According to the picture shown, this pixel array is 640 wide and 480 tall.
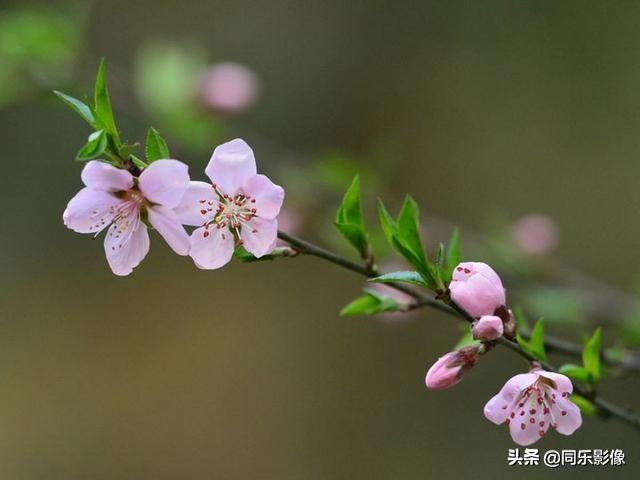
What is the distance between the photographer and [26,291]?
2385 millimetres

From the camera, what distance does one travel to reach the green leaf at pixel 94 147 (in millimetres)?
583

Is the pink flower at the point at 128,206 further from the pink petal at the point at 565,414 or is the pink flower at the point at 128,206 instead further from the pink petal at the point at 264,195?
the pink petal at the point at 565,414

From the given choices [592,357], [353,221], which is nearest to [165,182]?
[353,221]

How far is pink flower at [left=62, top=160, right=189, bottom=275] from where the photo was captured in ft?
2.00

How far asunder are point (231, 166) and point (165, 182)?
0.08 metres

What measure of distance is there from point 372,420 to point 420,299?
1.39 m

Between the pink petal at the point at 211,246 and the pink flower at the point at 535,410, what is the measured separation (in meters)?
0.28

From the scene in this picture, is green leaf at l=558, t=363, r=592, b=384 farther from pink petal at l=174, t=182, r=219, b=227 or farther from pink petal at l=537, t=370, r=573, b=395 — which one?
pink petal at l=174, t=182, r=219, b=227

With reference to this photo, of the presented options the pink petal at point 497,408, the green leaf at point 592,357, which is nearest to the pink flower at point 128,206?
the pink petal at point 497,408

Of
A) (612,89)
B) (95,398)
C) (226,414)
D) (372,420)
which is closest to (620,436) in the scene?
(372,420)

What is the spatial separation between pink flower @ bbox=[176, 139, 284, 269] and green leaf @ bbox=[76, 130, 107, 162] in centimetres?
9

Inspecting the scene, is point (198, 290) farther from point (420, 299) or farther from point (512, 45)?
point (420, 299)

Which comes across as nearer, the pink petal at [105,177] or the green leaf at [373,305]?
the pink petal at [105,177]

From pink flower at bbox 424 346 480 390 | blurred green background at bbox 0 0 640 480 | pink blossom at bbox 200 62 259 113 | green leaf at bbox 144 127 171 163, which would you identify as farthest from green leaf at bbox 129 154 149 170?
blurred green background at bbox 0 0 640 480
